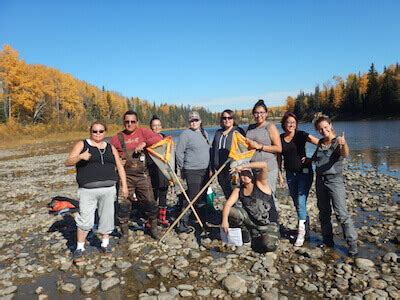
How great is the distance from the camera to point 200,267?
19.9ft

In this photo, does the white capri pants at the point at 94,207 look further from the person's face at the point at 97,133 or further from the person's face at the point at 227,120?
the person's face at the point at 227,120

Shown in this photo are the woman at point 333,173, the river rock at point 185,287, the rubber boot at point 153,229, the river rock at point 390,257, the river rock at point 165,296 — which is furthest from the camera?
the rubber boot at point 153,229

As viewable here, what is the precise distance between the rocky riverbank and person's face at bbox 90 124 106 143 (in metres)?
2.44

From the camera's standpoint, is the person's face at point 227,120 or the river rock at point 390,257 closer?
the river rock at point 390,257

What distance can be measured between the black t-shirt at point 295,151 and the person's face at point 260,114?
2.28ft

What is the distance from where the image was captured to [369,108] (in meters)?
86.2

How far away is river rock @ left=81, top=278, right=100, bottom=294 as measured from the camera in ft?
17.5

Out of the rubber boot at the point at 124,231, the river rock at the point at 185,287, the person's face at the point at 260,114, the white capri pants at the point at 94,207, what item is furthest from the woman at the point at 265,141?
the rubber boot at the point at 124,231

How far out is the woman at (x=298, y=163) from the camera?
21.9ft

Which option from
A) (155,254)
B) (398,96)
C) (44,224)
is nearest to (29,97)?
(44,224)

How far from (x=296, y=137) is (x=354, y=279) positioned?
2.84 m

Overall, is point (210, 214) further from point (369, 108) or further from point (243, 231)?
point (369, 108)

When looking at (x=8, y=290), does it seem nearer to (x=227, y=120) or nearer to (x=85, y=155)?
(x=85, y=155)

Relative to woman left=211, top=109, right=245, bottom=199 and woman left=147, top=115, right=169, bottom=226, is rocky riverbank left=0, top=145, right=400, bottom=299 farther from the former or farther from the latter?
woman left=211, top=109, right=245, bottom=199
